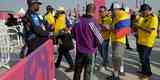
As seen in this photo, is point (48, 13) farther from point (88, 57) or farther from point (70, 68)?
point (88, 57)

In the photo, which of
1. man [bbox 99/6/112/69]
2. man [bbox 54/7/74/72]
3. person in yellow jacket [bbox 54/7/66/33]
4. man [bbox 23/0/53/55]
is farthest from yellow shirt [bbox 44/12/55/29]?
man [bbox 23/0/53/55]

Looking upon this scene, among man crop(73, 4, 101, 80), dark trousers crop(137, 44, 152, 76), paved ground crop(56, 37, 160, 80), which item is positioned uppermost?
man crop(73, 4, 101, 80)

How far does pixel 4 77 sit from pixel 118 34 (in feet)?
19.5

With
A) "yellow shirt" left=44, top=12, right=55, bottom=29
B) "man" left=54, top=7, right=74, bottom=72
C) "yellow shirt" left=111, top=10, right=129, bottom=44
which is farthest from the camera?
"yellow shirt" left=44, top=12, right=55, bottom=29

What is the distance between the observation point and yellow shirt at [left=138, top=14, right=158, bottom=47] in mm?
9852

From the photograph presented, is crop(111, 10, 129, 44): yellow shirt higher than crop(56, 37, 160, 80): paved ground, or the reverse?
crop(111, 10, 129, 44): yellow shirt

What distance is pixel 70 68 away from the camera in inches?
463

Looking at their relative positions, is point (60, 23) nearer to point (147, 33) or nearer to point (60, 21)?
point (60, 21)

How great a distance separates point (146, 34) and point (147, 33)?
0.04 meters

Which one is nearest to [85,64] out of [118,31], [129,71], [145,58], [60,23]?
[118,31]

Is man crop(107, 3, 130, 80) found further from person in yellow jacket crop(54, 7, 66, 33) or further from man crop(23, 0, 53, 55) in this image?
person in yellow jacket crop(54, 7, 66, 33)

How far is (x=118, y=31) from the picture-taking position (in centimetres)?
976

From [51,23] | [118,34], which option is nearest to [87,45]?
[118,34]

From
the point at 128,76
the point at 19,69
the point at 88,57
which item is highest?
the point at 19,69
